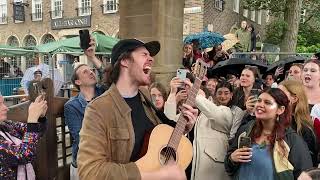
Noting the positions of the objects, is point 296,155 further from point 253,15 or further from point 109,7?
point 253,15

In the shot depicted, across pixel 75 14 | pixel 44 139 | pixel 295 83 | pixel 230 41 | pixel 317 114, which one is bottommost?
pixel 44 139

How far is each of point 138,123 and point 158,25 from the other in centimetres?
304

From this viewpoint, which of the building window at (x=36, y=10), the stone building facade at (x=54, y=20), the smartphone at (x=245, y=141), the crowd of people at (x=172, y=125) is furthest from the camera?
the building window at (x=36, y=10)

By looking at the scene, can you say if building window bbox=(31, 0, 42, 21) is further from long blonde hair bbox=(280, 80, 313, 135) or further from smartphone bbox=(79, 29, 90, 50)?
long blonde hair bbox=(280, 80, 313, 135)

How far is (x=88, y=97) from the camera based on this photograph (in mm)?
3703

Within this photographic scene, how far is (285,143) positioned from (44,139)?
6.49 ft

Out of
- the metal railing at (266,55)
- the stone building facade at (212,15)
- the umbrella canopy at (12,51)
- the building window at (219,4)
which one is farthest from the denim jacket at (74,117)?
the building window at (219,4)

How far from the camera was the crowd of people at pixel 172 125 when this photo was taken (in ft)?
6.79

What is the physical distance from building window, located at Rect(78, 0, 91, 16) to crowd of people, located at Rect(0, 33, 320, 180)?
2180cm

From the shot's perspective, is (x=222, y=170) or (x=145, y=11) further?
(x=145, y=11)

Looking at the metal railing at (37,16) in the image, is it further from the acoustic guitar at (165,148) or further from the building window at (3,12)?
the acoustic guitar at (165,148)

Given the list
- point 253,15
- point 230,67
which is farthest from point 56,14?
point 230,67

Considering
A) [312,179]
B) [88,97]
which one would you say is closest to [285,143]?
[312,179]

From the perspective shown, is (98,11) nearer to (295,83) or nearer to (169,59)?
(169,59)
